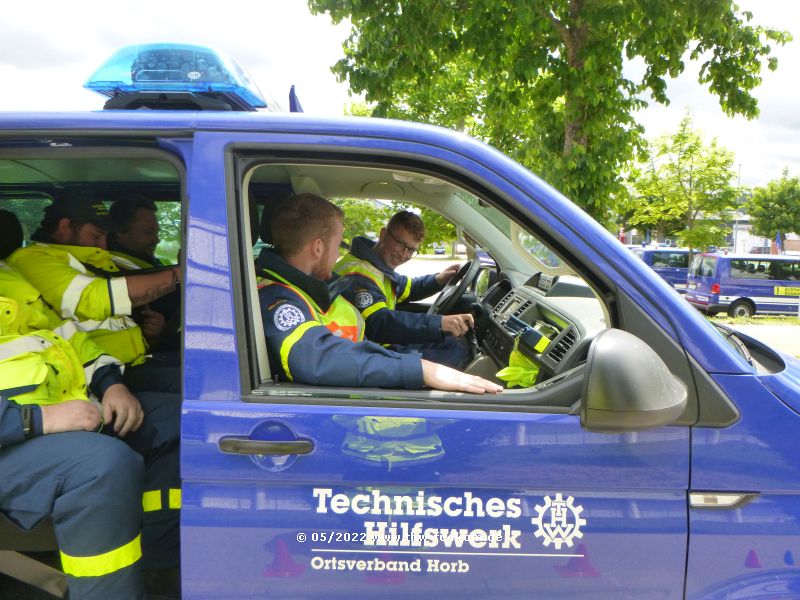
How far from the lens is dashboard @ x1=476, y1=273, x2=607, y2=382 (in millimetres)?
2203

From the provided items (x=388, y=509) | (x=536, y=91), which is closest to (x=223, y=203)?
(x=388, y=509)

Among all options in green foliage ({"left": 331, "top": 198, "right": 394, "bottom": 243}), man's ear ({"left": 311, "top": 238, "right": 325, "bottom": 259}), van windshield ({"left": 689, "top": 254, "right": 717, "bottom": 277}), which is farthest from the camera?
van windshield ({"left": 689, "top": 254, "right": 717, "bottom": 277})

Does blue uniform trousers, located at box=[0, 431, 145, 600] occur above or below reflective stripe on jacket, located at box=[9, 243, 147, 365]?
below

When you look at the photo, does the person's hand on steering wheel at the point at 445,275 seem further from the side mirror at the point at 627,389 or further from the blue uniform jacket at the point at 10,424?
the blue uniform jacket at the point at 10,424

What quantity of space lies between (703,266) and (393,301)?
51.8ft

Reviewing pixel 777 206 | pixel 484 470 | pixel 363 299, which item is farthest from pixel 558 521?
pixel 777 206

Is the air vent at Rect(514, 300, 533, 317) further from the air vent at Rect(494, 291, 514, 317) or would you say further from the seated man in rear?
the seated man in rear

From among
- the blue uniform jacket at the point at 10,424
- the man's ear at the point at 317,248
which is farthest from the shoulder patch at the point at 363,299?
the blue uniform jacket at the point at 10,424

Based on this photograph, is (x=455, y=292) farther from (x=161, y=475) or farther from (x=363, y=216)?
(x=161, y=475)

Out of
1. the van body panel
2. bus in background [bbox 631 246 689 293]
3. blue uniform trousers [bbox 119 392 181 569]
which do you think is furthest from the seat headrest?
bus in background [bbox 631 246 689 293]

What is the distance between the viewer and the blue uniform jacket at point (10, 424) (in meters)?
1.57

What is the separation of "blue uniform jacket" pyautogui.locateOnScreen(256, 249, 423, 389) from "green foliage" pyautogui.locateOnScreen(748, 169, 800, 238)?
5204 centimetres

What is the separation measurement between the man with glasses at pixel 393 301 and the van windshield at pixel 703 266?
15.3m

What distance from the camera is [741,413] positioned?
4.96ft
